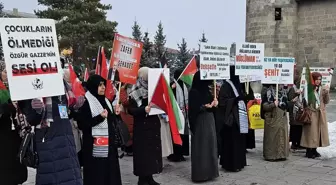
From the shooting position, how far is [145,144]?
592cm

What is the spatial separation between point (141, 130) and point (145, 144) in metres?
0.21

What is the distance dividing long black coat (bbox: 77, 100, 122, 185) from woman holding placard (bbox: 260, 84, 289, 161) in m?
3.83

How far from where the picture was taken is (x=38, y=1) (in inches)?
1287

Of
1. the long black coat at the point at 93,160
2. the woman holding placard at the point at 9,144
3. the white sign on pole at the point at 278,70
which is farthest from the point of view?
the white sign on pole at the point at 278,70

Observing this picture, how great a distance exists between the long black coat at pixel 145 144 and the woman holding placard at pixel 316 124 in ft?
11.6

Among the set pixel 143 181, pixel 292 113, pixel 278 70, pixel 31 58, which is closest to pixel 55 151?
pixel 31 58

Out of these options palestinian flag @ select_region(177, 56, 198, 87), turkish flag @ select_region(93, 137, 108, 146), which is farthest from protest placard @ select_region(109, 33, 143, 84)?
palestinian flag @ select_region(177, 56, 198, 87)

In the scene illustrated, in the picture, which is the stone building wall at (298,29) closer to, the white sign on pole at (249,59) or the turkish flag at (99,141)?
the white sign on pole at (249,59)

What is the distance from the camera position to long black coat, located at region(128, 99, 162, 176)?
19.4 ft

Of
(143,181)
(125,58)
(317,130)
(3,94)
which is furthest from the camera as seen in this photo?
(317,130)

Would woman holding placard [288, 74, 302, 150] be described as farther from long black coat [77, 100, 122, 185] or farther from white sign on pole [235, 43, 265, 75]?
long black coat [77, 100, 122, 185]

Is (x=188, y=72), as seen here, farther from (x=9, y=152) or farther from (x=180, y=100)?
(x=9, y=152)

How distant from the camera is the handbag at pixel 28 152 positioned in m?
4.04

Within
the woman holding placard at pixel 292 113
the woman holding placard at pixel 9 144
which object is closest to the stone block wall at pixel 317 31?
the woman holding placard at pixel 292 113
